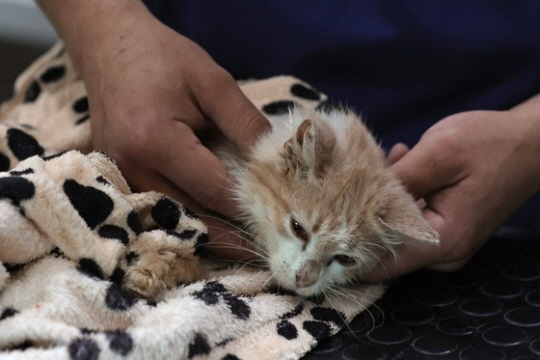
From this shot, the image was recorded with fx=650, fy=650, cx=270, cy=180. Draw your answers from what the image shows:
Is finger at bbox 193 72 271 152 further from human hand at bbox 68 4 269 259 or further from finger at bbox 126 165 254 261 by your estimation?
finger at bbox 126 165 254 261

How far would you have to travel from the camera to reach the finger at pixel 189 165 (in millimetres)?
1270

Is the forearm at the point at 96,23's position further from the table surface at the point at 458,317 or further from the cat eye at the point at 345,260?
the table surface at the point at 458,317

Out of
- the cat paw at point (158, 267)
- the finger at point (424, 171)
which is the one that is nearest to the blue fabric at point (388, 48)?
the finger at point (424, 171)

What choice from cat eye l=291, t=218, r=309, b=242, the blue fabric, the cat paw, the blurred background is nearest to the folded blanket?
the cat paw

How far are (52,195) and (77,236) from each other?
0.27ft

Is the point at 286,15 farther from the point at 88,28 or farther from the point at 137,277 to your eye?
the point at 137,277

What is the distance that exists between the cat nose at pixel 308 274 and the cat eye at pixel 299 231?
0.18ft

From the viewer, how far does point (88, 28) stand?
1486 millimetres

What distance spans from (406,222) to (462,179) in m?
0.22

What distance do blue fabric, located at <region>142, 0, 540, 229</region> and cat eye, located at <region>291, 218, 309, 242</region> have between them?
1.95 ft

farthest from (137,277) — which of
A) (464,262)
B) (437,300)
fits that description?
(464,262)

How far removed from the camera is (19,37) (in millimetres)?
2709

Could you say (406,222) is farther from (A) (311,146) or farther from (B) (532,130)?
(B) (532,130)

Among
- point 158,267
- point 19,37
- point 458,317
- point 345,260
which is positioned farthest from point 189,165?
point 19,37
